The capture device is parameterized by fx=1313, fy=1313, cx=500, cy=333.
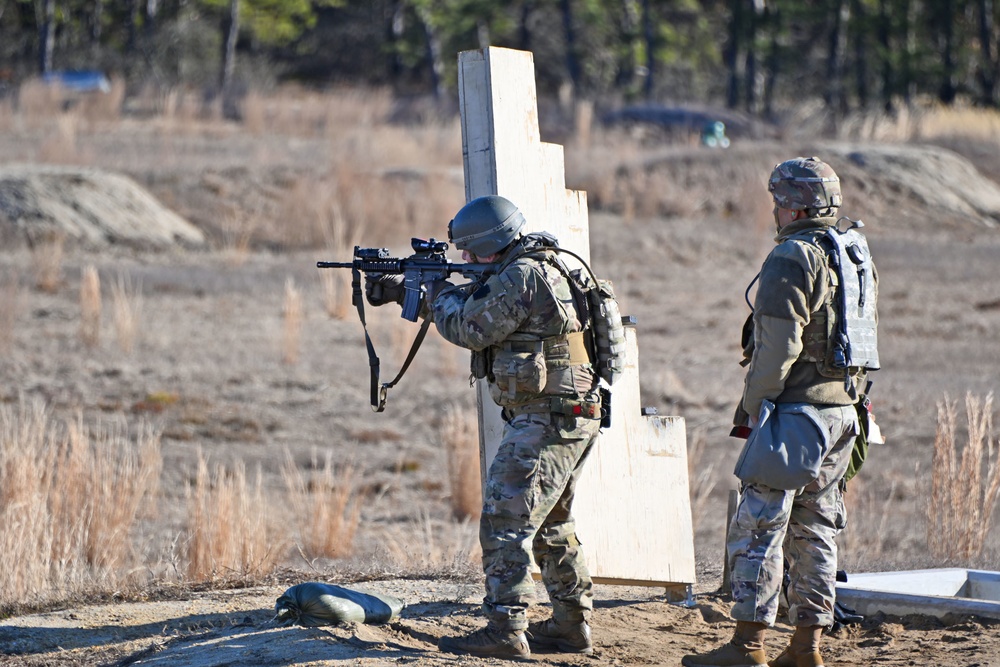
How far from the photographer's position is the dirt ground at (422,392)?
5.19m

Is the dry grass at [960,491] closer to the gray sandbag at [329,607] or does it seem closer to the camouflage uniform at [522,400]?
the camouflage uniform at [522,400]

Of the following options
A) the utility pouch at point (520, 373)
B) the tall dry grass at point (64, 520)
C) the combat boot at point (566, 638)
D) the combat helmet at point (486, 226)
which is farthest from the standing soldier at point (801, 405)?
the tall dry grass at point (64, 520)

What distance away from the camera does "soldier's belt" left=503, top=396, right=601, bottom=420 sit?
4.50 meters

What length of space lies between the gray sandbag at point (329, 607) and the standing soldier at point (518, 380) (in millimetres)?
576

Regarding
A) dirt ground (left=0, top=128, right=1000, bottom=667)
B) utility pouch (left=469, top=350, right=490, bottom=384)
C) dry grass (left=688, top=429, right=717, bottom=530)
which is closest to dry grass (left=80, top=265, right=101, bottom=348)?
dirt ground (left=0, top=128, right=1000, bottom=667)

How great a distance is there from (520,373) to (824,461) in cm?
110

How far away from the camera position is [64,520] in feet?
23.6

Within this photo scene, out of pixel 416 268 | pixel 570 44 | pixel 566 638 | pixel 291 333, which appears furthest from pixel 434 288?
pixel 570 44

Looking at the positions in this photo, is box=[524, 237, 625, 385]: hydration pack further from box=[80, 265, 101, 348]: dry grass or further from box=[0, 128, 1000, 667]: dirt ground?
box=[80, 265, 101, 348]: dry grass

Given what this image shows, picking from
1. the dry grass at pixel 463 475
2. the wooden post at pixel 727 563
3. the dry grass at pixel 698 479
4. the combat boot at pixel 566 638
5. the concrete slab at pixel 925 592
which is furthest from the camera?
the dry grass at pixel 463 475

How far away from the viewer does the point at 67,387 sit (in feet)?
34.9

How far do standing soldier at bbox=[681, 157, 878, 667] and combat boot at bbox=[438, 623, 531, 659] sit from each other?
1.91 ft

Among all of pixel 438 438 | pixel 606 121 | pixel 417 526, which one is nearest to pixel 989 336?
pixel 438 438

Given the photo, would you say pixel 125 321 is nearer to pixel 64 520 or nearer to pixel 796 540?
pixel 64 520
